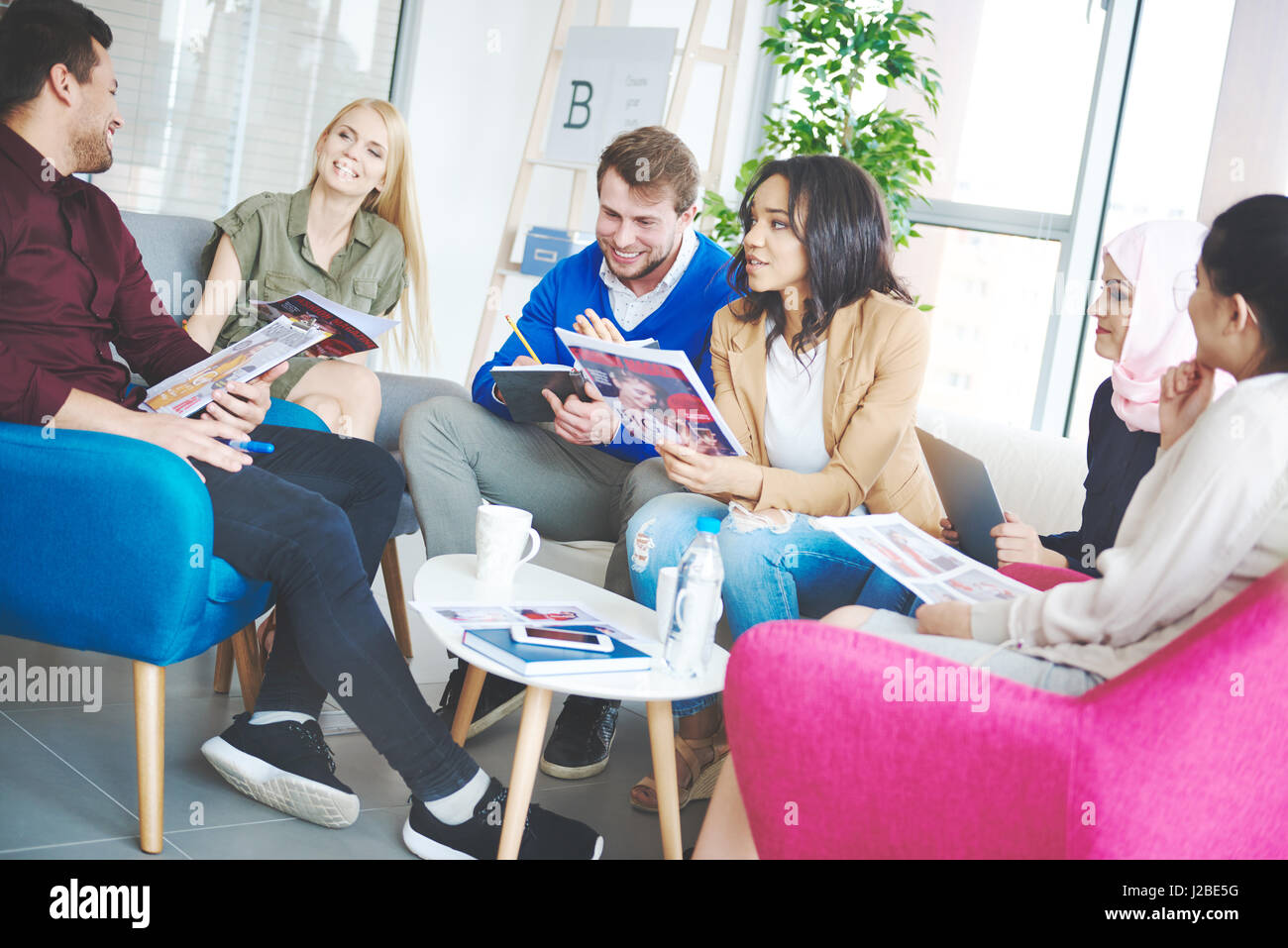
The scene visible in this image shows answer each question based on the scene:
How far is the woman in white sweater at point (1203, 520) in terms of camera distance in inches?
38.1

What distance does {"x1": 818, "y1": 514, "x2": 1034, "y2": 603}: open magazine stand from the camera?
4.32 ft

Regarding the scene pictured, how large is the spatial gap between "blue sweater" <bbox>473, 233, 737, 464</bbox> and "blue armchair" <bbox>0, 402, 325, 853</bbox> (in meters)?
0.91

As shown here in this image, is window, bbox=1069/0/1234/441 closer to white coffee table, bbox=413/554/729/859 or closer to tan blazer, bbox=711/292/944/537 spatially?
tan blazer, bbox=711/292/944/537

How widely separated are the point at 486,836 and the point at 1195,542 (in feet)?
3.10

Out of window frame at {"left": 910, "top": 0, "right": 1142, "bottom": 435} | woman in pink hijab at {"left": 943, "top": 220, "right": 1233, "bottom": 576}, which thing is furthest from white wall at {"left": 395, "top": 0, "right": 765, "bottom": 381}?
woman in pink hijab at {"left": 943, "top": 220, "right": 1233, "bottom": 576}

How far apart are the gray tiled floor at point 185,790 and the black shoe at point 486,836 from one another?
0.05 m

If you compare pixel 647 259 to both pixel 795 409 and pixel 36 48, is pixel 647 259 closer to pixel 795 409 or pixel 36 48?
pixel 795 409

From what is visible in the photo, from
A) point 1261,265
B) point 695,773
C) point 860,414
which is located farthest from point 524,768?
point 1261,265

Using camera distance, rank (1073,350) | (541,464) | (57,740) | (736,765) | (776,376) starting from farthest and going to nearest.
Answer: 1. (1073,350)
2. (541,464)
3. (776,376)
4. (57,740)
5. (736,765)
